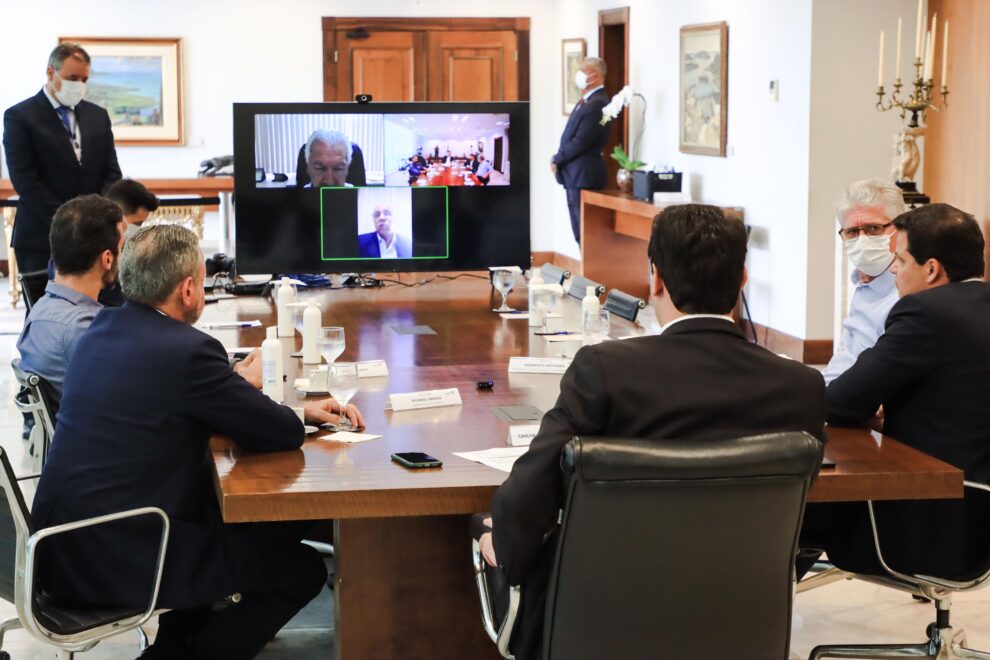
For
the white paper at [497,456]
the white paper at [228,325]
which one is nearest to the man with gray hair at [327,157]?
the white paper at [228,325]

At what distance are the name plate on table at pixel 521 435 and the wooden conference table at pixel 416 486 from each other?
48 millimetres

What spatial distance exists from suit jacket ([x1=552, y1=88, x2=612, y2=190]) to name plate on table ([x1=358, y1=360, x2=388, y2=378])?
7016 millimetres

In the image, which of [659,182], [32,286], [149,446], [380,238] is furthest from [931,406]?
[659,182]

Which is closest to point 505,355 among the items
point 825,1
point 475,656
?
point 475,656

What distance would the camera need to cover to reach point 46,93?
643 cm

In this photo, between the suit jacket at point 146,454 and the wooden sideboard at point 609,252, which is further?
the wooden sideboard at point 609,252

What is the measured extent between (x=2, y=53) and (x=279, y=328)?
878 centimetres

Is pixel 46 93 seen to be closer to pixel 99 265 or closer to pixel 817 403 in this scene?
pixel 99 265

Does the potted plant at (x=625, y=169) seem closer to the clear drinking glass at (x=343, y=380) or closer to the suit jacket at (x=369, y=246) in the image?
the suit jacket at (x=369, y=246)

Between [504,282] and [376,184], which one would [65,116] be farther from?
[504,282]

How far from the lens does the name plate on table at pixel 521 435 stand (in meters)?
2.81

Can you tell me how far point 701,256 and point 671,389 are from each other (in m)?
0.24

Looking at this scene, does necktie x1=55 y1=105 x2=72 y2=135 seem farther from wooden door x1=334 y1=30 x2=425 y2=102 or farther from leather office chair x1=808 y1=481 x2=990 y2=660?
wooden door x1=334 y1=30 x2=425 y2=102

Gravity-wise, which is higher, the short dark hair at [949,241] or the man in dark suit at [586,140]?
the man in dark suit at [586,140]
